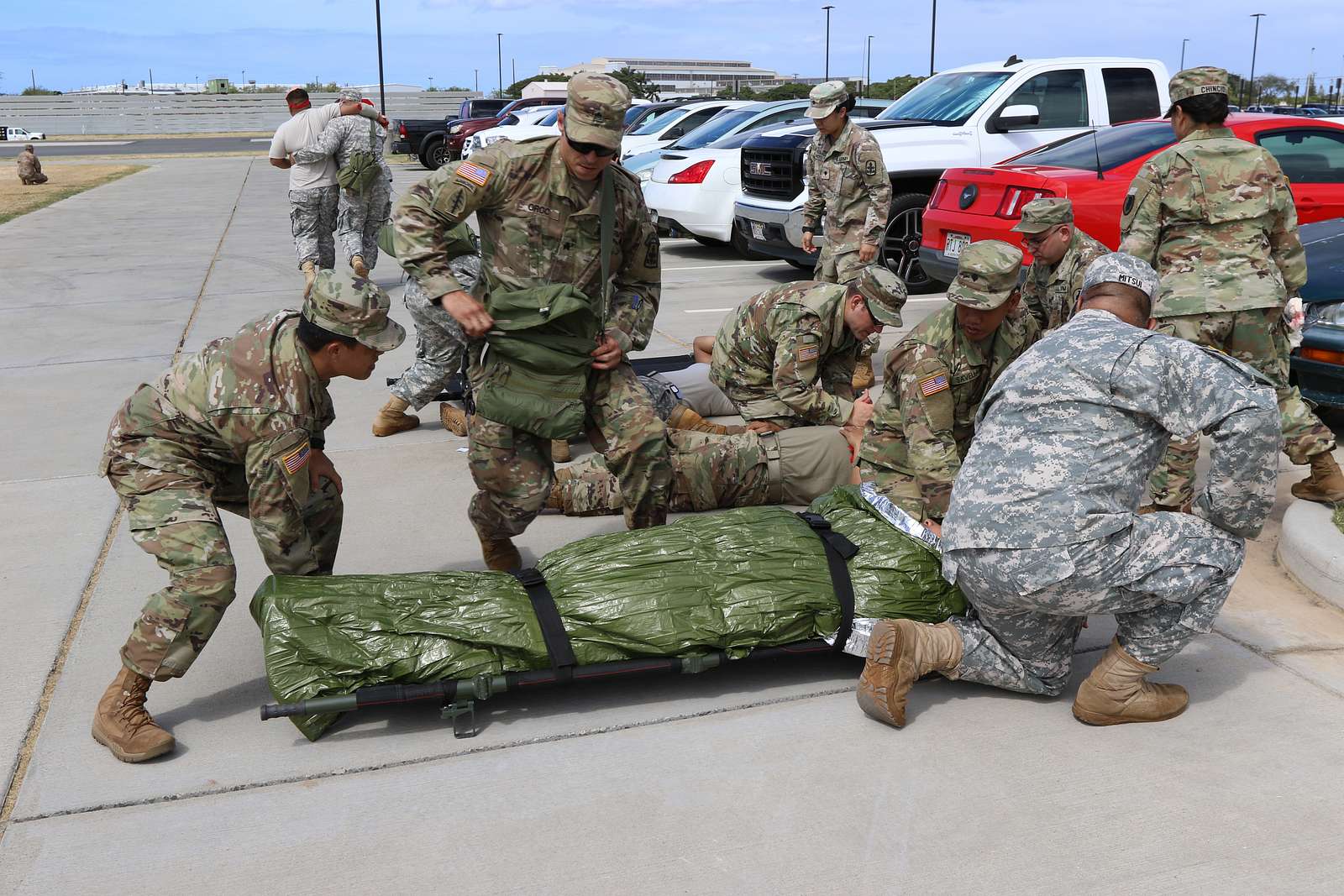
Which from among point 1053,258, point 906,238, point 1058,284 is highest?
point 1053,258

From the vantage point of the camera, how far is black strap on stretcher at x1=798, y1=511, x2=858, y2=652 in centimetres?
340

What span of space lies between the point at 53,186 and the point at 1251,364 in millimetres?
24869

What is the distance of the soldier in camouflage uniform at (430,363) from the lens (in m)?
5.68

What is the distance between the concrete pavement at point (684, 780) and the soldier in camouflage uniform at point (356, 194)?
577cm

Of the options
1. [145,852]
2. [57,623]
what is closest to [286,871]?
[145,852]

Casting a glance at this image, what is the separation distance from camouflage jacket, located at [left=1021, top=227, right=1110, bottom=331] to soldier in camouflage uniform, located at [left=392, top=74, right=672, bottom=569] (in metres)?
1.87

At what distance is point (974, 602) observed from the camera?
3289 mm

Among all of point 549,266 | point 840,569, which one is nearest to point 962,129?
point 549,266

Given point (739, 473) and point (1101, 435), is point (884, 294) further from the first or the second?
point (1101, 435)

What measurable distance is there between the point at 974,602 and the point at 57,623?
306 centimetres

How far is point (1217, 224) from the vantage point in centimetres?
473

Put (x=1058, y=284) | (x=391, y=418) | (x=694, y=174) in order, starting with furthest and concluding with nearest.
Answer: (x=694, y=174)
(x=391, y=418)
(x=1058, y=284)

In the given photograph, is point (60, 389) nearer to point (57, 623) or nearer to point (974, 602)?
point (57, 623)

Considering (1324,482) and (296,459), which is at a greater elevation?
(296,459)
